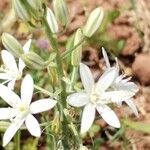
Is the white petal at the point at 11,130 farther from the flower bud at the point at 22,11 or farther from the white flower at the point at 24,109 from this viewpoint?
the flower bud at the point at 22,11

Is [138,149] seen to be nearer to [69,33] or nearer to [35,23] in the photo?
[69,33]

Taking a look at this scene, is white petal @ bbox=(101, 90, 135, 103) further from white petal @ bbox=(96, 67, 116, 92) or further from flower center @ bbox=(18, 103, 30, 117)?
flower center @ bbox=(18, 103, 30, 117)

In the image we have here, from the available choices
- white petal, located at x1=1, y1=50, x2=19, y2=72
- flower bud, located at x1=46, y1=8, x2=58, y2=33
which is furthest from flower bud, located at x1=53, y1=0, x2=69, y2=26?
white petal, located at x1=1, y1=50, x2=19, y2=72

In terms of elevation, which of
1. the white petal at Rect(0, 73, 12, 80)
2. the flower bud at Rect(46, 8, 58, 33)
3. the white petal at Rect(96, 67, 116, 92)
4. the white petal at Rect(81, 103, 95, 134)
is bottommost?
the white petal at Rect(81, 103, 95, 134)

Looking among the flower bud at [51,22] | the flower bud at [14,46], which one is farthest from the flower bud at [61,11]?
the flower bud at [14,46]

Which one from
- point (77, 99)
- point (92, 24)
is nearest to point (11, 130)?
point (77, 99)

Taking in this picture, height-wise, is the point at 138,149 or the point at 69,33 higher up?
the point at 69,33

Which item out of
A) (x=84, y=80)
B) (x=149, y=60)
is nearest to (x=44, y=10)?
(x=84, y=80)
